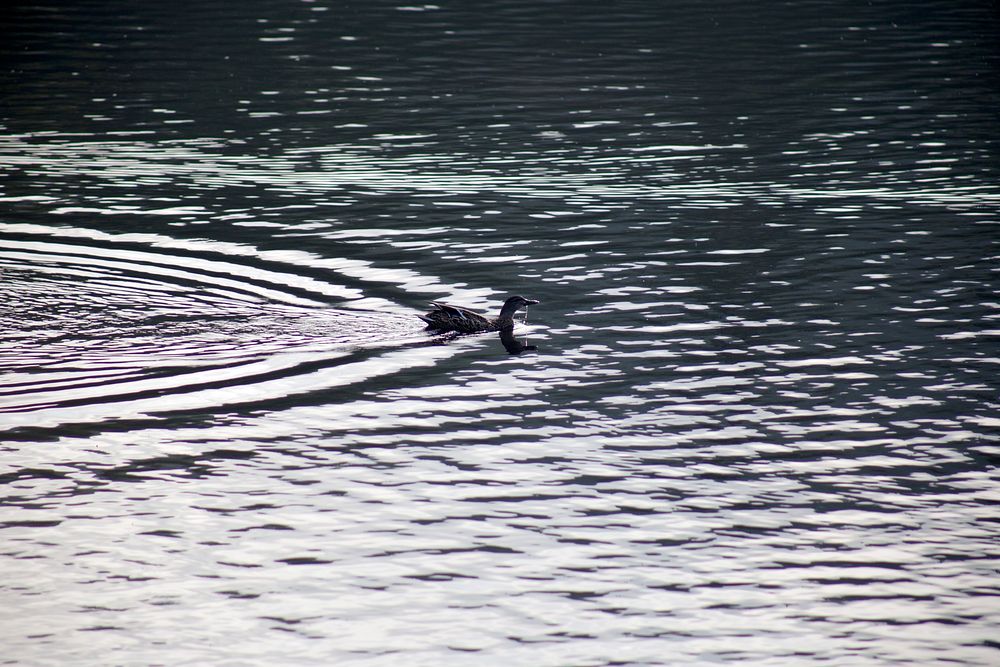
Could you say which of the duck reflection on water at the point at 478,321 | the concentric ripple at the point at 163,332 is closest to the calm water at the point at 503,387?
the concentric ripple at the point at 163,332

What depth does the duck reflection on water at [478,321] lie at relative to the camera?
22.2 m

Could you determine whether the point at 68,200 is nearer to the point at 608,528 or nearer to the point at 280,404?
the point at 280,404

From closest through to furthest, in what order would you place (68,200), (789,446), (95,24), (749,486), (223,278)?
(749,486), (789,446), (223,278), (68,200), (95,24)

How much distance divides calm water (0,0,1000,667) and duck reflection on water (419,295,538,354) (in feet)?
0.67

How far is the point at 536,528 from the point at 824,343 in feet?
28.0

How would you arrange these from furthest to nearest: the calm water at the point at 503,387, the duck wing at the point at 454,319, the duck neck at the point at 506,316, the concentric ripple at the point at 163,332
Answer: the duck neck at the point at 506,316 < the duck wing at the point at 454,319 < the concentric ripple at the point at 163,332 < the calm water at the point at 503,387

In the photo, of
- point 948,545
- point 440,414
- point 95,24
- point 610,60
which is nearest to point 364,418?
point 440,414

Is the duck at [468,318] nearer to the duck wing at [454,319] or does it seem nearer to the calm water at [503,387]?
the duck wing at [454,319]

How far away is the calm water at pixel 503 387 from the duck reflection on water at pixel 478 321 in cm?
20

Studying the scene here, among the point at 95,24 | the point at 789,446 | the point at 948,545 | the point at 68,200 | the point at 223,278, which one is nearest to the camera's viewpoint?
the point at 948,545

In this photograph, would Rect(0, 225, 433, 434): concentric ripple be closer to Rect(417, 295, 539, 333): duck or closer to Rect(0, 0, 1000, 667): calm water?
Rect(0, 0, 1000, 667): calm water

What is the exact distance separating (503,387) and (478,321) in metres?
2.66

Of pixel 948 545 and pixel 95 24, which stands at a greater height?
pixel 95 24

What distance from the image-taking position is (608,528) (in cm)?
1509
